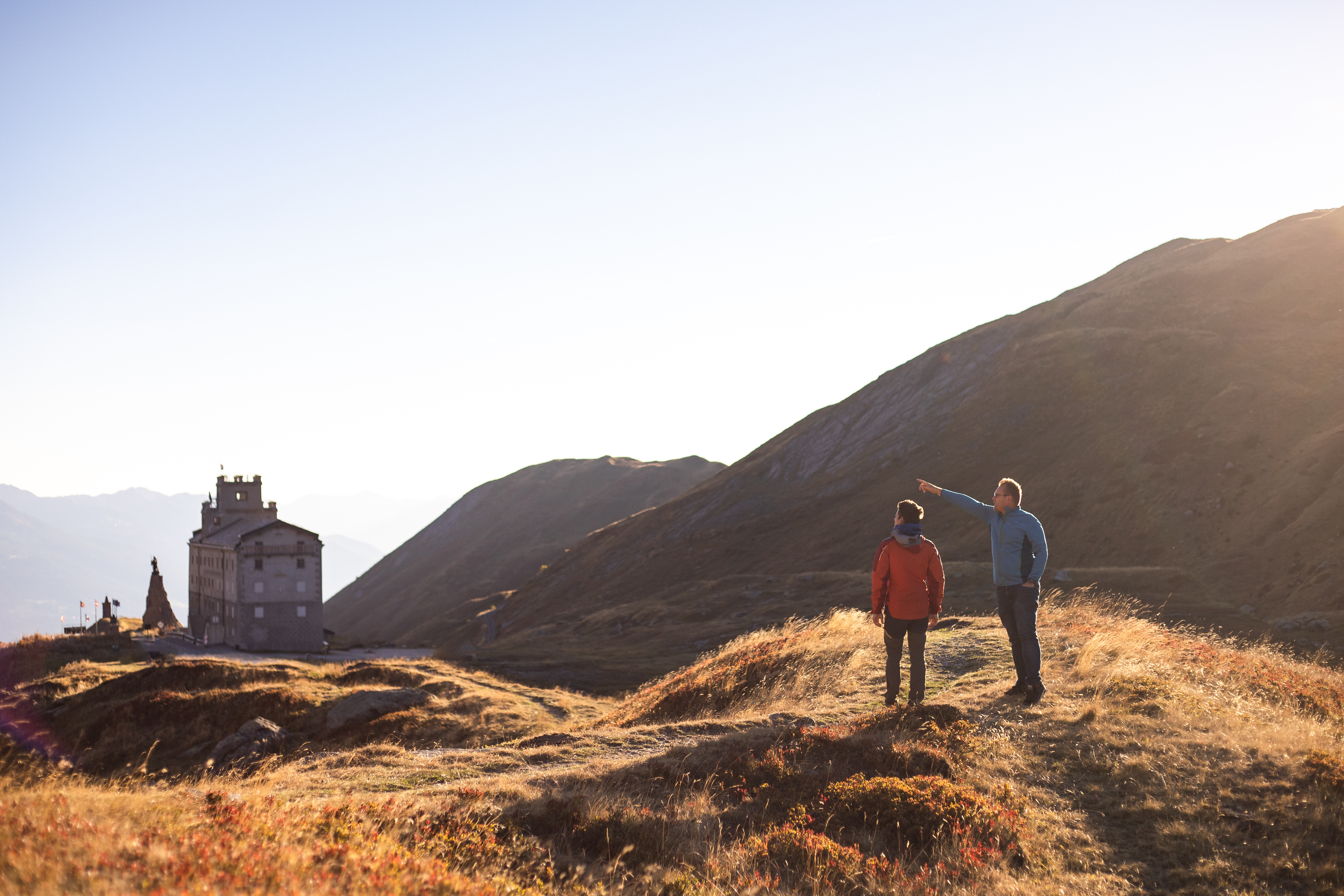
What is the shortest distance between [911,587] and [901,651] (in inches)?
35.9

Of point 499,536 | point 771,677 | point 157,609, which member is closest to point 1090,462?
point 771,677

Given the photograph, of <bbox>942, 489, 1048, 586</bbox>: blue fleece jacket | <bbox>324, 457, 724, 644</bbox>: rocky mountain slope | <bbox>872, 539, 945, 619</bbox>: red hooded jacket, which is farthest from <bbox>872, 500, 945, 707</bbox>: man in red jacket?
<bbox>324, 457, 724, 644</bbox>: rocky mountain slope

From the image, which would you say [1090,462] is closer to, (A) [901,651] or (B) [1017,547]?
(B) [1017,547]

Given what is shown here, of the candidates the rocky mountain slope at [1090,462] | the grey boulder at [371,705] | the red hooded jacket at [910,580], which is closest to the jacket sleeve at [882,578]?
the red hooded jacket at [910,580]

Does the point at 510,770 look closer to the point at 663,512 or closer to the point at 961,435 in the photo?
the point at 961,435

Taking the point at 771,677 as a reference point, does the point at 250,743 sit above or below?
below

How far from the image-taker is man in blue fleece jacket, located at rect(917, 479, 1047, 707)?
11.0 meters

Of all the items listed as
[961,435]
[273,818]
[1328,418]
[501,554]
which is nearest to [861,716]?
[273,818]

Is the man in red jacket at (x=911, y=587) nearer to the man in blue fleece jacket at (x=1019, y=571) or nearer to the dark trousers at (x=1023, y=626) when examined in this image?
the man in blue fleece jacket at (x=1019, y=571)

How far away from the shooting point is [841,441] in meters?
84.4

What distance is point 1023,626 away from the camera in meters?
11.1

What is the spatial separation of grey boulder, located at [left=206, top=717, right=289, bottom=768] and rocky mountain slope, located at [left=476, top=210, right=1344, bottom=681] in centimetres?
1559

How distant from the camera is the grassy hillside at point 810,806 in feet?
17.8

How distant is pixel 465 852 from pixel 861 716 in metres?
6.07
